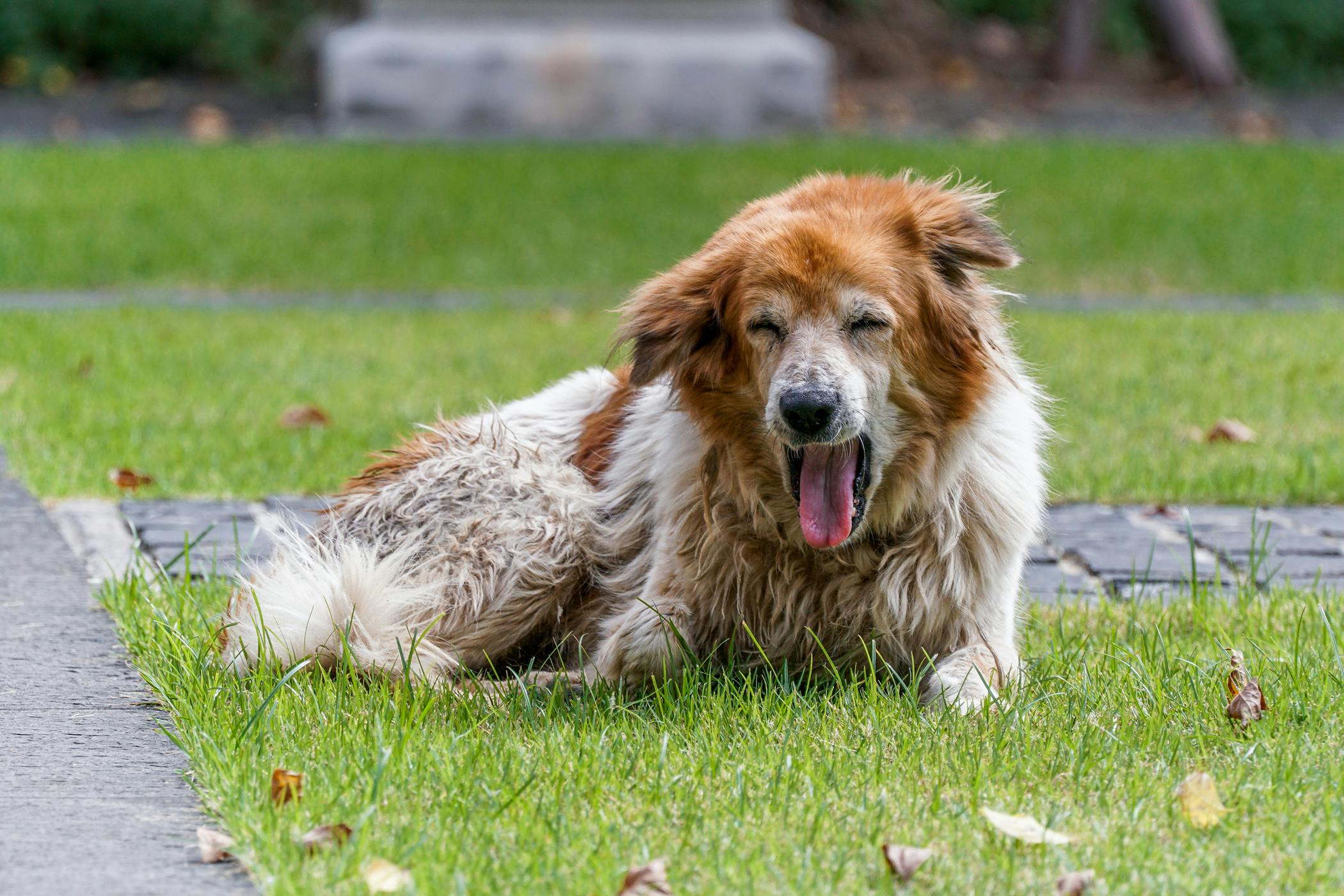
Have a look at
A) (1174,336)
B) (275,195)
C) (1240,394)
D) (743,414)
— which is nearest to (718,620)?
(743,414)

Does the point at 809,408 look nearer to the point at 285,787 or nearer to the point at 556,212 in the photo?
the point at 285,787

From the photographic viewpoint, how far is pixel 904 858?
2.91m

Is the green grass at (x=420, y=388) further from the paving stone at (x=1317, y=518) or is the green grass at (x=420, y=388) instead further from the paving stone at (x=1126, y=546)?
the paving stone at (x=1126, y=546)

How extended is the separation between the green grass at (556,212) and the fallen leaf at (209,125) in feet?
4.52

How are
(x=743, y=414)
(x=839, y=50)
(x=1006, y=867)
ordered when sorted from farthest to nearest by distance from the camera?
(x=839, y=50) < (x=743, y=414) < (x=1006, y=867)

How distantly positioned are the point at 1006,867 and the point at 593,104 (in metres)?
13.1

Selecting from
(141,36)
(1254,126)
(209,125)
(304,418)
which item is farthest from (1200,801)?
(141,36)

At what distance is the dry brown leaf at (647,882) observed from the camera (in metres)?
2.83

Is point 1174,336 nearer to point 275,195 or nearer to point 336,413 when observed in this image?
point 336,413

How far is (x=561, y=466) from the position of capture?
459 centimetres

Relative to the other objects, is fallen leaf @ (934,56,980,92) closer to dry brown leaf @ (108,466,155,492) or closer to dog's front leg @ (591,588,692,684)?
dry brown leaf @ (108,466,155,492)

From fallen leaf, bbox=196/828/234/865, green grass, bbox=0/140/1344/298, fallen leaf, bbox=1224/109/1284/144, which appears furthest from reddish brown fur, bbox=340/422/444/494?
fallen leaf, bbox=1224/109/1284/144

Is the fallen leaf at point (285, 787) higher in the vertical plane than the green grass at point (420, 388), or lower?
higher

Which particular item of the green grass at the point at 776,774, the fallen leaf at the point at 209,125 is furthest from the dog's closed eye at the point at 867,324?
the fallen leaf at the point at 209,125
